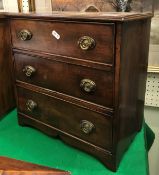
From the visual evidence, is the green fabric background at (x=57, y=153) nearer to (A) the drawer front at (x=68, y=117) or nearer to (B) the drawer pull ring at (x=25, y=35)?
(A) the drawer front at (x=68, y=117)

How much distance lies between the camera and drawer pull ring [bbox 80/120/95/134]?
931 millimetres

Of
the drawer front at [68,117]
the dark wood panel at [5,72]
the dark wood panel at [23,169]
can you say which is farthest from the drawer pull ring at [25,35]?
the dark wood panel at [23,169]

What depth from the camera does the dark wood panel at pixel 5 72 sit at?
1139 mm

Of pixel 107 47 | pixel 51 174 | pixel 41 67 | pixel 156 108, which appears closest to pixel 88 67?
pixel 107 47

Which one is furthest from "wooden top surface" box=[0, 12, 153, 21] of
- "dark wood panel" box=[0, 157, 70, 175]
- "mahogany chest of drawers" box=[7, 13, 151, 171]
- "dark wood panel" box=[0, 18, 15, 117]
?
"dark wood panel" box=[0, 157, 70, 175]

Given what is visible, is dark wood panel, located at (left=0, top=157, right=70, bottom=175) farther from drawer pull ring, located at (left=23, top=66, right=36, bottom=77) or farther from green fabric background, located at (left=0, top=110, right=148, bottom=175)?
drawer pull ring, located at (left=23, top=66, right=36, bottom=77)

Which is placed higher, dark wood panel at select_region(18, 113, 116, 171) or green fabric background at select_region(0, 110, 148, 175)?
dark wood panel at select_region(18, 113, 116, 171)

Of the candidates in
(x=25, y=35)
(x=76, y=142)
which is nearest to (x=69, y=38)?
(x=25, y=35)

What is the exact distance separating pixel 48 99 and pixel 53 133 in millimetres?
165

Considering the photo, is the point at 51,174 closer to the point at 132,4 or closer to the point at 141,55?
the point at 141,55

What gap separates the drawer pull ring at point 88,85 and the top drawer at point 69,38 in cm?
8

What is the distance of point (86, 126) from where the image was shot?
0.94 metres

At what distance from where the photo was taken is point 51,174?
657 millimetres

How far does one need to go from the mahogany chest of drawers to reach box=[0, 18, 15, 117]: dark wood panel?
11 centimetres
